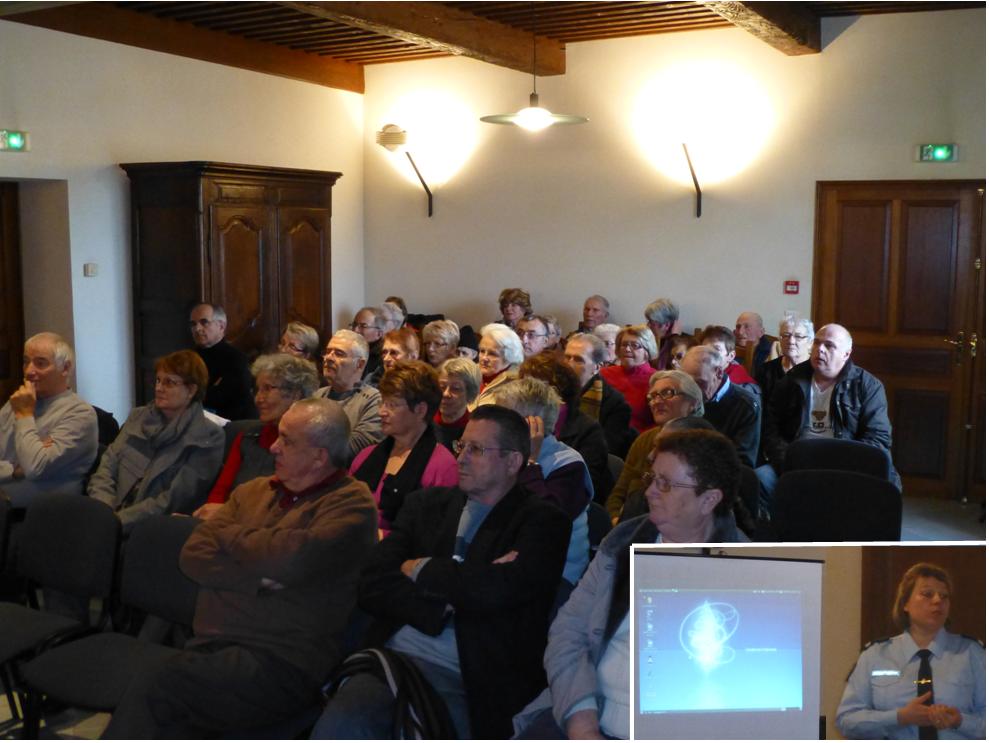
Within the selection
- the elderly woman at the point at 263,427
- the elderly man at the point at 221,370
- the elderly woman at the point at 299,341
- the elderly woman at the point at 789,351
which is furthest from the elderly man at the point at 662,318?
the elderly woman at the point at 263,427

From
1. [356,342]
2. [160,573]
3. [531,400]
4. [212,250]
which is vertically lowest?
[160,573]

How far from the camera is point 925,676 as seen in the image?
57.5 inches

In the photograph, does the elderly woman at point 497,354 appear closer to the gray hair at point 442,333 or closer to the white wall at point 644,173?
the gray hair at point 442,333

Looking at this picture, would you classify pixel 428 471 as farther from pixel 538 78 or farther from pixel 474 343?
pixel 538 78

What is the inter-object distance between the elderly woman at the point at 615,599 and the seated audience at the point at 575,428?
1.57m

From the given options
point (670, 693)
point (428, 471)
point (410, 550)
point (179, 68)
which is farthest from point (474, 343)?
point (670, 693)

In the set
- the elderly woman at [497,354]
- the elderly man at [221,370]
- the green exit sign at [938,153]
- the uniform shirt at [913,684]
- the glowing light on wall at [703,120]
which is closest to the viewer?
the uniform shirt at [913,684]

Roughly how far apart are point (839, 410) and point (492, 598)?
3.13 m

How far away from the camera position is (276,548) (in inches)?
115

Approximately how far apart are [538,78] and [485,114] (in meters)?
0.53

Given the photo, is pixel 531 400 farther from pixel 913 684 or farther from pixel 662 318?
pixel 662 318

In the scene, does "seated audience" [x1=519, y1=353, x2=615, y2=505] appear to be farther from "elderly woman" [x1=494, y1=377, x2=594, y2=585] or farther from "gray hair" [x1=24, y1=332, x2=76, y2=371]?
"gray hair" [x1=24, y1=332, x2=76, y2=371]

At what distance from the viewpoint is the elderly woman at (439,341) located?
6.31m

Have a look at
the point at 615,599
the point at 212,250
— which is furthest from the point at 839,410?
the point at 212,250
